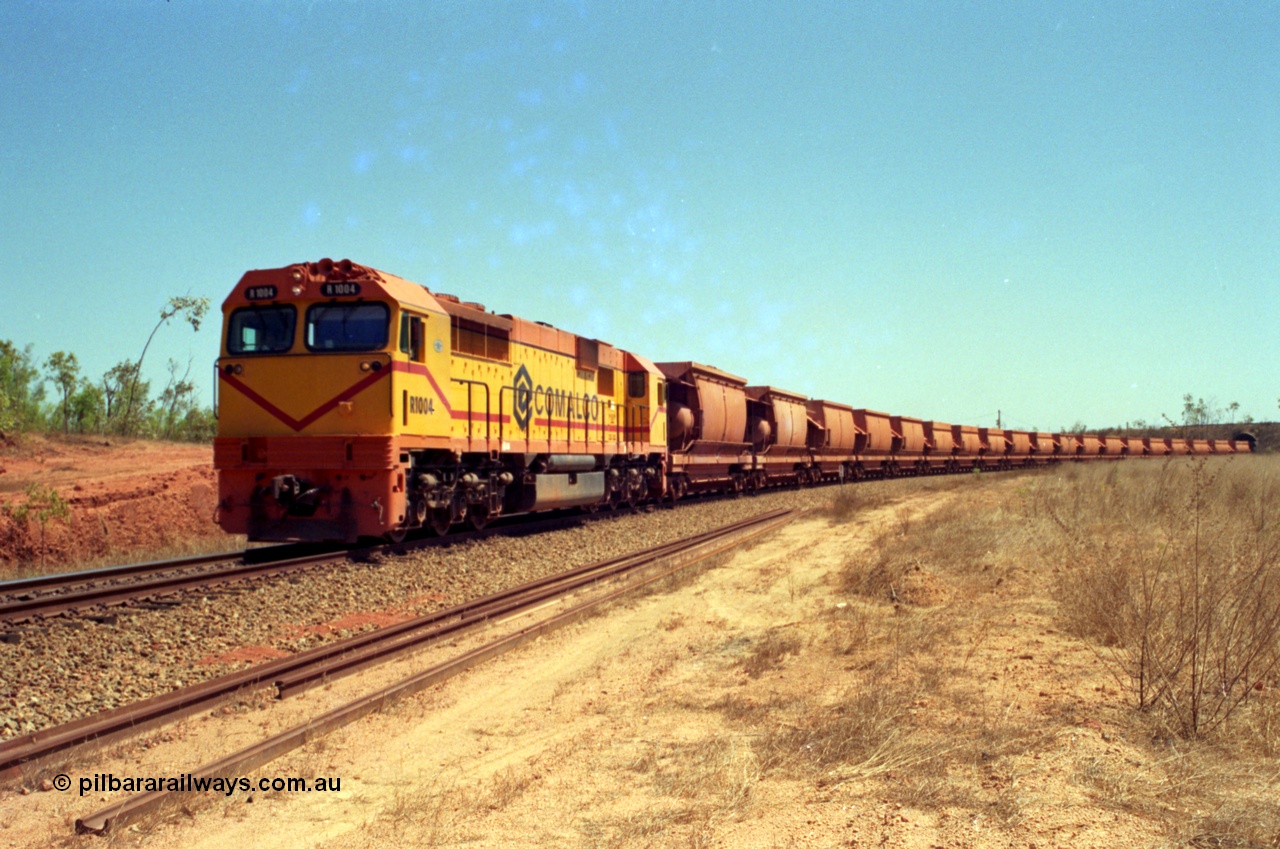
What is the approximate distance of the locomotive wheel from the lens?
15.0m

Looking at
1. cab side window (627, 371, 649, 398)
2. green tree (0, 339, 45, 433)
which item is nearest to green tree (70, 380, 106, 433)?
green tree (0, 339, 45, 433)

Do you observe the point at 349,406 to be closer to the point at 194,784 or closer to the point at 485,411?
the point at 485,411

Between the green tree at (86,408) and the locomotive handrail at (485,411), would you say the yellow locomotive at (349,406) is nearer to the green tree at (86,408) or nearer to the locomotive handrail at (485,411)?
the locomotive handrail at (485,411)

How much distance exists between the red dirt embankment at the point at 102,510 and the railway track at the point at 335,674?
378 inches

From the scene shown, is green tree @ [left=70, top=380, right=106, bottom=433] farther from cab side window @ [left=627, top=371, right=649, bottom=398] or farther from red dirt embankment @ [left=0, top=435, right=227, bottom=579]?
cab side window @ [left=627, top=371, right=649, bottom=398]

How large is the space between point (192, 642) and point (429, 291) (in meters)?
7.66

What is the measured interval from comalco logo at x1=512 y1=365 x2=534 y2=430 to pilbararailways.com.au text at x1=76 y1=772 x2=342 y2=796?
11734mm

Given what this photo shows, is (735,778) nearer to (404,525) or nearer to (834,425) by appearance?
(404,525)

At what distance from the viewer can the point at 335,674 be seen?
745 cm

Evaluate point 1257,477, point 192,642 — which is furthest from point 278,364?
point 1257,477

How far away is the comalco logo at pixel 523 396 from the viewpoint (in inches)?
665

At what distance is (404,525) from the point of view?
44.3ft

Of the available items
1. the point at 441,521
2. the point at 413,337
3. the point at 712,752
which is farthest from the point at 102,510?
the point at 712,752

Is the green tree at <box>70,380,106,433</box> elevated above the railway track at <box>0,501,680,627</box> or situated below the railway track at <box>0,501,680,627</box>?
above
